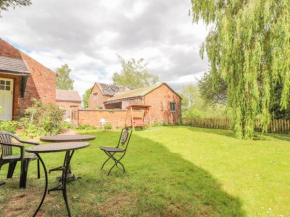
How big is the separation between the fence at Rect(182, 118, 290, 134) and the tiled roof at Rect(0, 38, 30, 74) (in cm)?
1255

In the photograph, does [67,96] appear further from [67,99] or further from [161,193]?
[161,193]

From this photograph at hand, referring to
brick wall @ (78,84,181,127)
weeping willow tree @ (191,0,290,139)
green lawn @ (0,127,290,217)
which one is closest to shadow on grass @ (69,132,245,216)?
green lawn @ (0,127,290,217)

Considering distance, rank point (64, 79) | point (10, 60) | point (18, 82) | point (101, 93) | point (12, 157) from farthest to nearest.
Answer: point (64, 79) → point (101, 93) → point (18, 82) → point (10, 60) → point (12, 157)

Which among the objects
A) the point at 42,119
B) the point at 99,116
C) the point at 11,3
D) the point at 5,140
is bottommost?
the point at 5,140

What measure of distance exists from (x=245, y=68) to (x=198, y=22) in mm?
4594

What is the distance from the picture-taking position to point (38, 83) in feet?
34.8

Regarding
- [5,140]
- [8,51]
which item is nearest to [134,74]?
[8,51]

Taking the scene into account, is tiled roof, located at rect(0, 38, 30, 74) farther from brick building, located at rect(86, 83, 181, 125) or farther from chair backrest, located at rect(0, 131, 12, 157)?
brick building, located at rect(86, 83, 181, 125)

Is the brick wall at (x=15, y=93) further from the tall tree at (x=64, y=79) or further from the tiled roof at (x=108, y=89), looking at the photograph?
the tall tree at (x=64, y=79)

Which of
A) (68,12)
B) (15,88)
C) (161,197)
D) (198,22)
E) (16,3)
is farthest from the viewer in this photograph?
(198,22)

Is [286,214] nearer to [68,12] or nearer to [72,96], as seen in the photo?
[68,12]

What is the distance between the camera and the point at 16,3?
745 centimetres

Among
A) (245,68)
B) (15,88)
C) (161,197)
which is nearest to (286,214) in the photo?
(161,197)

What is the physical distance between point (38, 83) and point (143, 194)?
11027 millimetres
